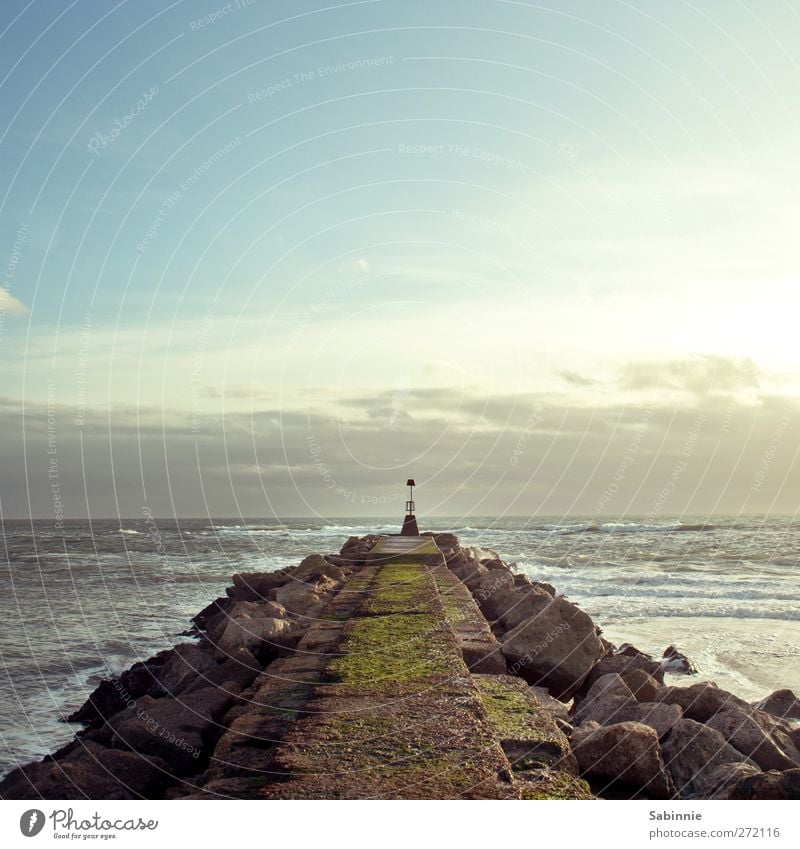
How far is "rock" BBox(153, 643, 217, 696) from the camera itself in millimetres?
11125

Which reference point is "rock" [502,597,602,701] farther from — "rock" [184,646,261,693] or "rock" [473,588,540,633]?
"rock" [184,646,261,693]

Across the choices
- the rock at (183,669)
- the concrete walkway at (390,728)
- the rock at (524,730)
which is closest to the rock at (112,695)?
the rock at (183,669)

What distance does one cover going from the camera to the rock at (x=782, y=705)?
32.4ft

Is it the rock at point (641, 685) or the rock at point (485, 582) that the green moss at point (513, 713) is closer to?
the rock at point (641, 685)

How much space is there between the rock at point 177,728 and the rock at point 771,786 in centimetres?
473

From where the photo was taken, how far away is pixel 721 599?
73.2 feet

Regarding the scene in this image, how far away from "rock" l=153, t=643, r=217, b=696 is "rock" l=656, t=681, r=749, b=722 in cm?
598

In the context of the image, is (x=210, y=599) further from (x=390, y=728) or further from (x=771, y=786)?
(x=771, y=786)

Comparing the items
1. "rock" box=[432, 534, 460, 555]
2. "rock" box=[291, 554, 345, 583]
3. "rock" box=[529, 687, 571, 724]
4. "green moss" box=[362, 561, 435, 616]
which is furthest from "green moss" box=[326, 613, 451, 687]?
"rock" box=[432, 534, 460, 555]

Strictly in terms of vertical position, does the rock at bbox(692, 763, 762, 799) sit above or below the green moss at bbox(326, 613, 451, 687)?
below

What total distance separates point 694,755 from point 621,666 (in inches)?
139

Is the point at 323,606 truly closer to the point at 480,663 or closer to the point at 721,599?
the point at 480,663

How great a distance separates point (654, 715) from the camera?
7.97 m

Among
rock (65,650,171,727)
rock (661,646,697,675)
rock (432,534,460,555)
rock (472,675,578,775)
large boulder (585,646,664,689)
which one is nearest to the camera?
rock (472,675,578,775)
